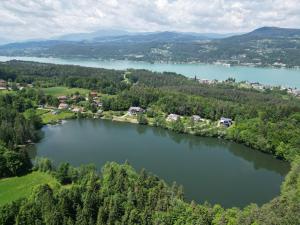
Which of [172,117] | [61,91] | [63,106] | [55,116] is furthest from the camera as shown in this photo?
[61,91]

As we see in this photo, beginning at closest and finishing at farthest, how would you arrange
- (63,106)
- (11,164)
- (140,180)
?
(140,180), (11,164), (63,106)

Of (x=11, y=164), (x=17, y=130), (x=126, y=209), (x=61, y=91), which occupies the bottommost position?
(x=61, y=91)

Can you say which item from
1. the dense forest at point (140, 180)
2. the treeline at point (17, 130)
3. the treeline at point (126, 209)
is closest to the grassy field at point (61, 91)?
the treeline at point (17, 130)

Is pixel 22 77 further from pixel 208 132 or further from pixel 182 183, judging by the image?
pixel 182 183

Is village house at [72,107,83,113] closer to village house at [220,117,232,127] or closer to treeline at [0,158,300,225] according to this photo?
village house at [220,117,232,127]

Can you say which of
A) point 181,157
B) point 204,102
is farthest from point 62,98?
point 181,157

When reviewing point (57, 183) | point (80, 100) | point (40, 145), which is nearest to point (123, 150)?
point (40, 145)

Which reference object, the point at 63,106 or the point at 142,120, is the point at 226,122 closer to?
the point at 142,120
